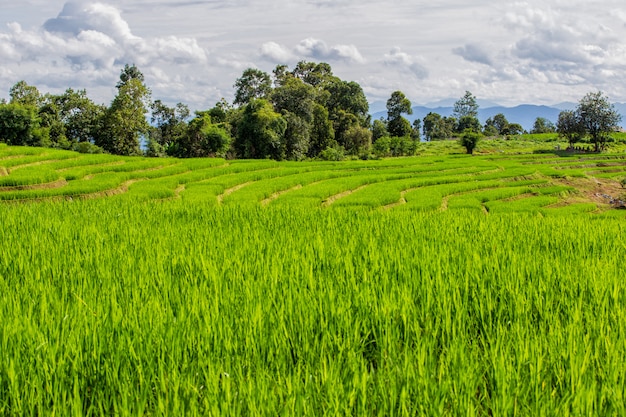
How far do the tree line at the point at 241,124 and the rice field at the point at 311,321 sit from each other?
34.5 meters

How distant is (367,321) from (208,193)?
1432cm

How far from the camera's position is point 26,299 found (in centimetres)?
327

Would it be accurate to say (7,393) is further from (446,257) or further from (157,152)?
(157,152)

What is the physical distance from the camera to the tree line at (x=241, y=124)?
131ft

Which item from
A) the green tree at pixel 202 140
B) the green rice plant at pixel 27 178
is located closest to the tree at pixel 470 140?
the green tree at pixel 202 140

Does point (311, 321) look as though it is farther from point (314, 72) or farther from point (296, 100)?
point (314, 72)

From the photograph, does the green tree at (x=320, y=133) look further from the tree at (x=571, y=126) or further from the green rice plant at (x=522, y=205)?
the green rice plant at (x=522, y=205)

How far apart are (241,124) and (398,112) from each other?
33082 mm

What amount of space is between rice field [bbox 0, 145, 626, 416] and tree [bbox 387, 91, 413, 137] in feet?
199

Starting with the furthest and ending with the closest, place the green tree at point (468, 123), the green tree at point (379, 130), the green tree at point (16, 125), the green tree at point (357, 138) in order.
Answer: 1. the green tree at point (468, 123)
2. the green tree at point (379, 130)
3. the green tree at point (357, 138)
4. the green tree at point (16, 125)

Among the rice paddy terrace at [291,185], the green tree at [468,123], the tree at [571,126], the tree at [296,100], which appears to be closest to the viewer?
the rice paddy terrace at [291,185]

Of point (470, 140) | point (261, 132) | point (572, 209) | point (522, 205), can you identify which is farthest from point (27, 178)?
point (470, 140)

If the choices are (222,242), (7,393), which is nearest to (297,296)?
(7,393)

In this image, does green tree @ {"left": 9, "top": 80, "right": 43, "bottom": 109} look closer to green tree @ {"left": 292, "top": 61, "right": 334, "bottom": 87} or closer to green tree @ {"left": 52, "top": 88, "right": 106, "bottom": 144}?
green tree @ {"left": 52, "top": 88, "right": 106, "bottom": 144}
